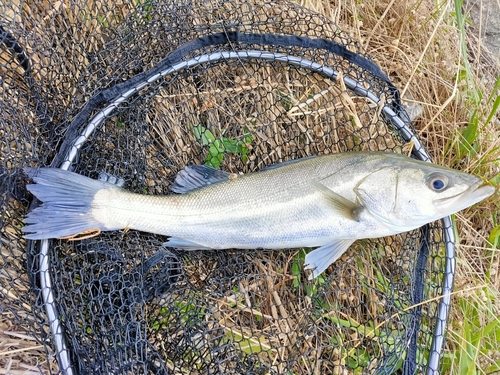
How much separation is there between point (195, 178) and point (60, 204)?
2.60 ft

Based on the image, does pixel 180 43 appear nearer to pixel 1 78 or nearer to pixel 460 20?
pixel 1 78

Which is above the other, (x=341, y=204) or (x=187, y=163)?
(x=187, y=163)

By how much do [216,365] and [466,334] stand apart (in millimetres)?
1682

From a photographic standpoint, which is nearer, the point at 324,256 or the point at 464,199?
the point at 464,199

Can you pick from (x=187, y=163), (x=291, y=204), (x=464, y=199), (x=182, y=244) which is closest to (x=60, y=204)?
(x=182, y=244)

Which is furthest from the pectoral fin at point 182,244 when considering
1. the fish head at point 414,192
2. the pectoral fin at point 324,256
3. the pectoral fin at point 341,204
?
the fish head at point 414,192

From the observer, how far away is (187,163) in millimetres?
2928

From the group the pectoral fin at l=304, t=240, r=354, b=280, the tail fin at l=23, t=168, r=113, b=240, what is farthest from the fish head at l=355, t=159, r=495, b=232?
the tail fin at l=23, t=168, r=113, b=240

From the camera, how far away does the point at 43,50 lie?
2.68 meters

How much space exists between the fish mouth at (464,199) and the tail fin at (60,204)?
78.5 inches

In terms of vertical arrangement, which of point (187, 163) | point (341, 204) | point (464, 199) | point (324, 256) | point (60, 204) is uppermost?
point (60, 204)

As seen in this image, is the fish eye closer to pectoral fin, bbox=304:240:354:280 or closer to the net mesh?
the net mesh

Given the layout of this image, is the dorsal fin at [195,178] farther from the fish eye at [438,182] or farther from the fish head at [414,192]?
the fish eye at [438,182]

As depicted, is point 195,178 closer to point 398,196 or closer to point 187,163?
point 187,163
